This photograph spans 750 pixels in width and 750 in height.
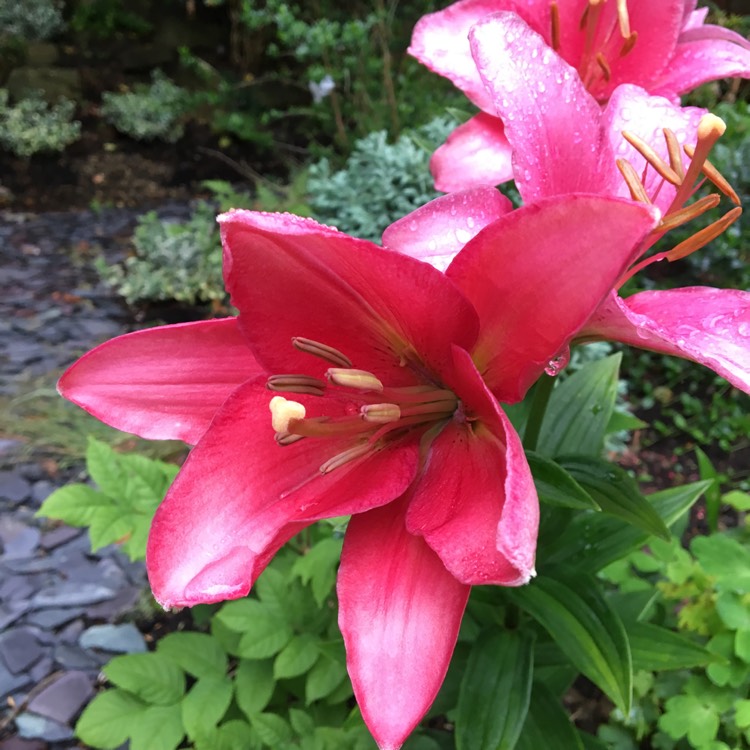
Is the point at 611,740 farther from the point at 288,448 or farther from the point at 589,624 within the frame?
the point at 288,448

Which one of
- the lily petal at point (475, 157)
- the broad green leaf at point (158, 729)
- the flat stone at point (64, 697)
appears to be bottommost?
the flat stone at point (64, 697)

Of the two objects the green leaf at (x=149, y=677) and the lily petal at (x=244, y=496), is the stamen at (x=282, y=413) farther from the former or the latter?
the green leaf at (x=149, y=677)

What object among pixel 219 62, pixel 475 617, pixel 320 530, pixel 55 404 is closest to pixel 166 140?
pixel 219 62

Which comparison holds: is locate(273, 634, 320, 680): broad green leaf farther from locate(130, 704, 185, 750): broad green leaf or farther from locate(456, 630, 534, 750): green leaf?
locate(456, 630, 534, 750): green leaf

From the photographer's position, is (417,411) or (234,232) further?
(417,411)

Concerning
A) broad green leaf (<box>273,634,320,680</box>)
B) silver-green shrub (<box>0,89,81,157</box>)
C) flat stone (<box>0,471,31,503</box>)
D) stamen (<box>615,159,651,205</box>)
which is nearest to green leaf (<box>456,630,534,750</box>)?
broad green leaf (<box>273,634,320,680</box>)

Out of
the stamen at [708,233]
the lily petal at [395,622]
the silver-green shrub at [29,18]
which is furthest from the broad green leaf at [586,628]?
the silver-green shrub at [29,18]

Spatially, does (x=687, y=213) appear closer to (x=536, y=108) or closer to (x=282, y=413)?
(x=536, y=108)
